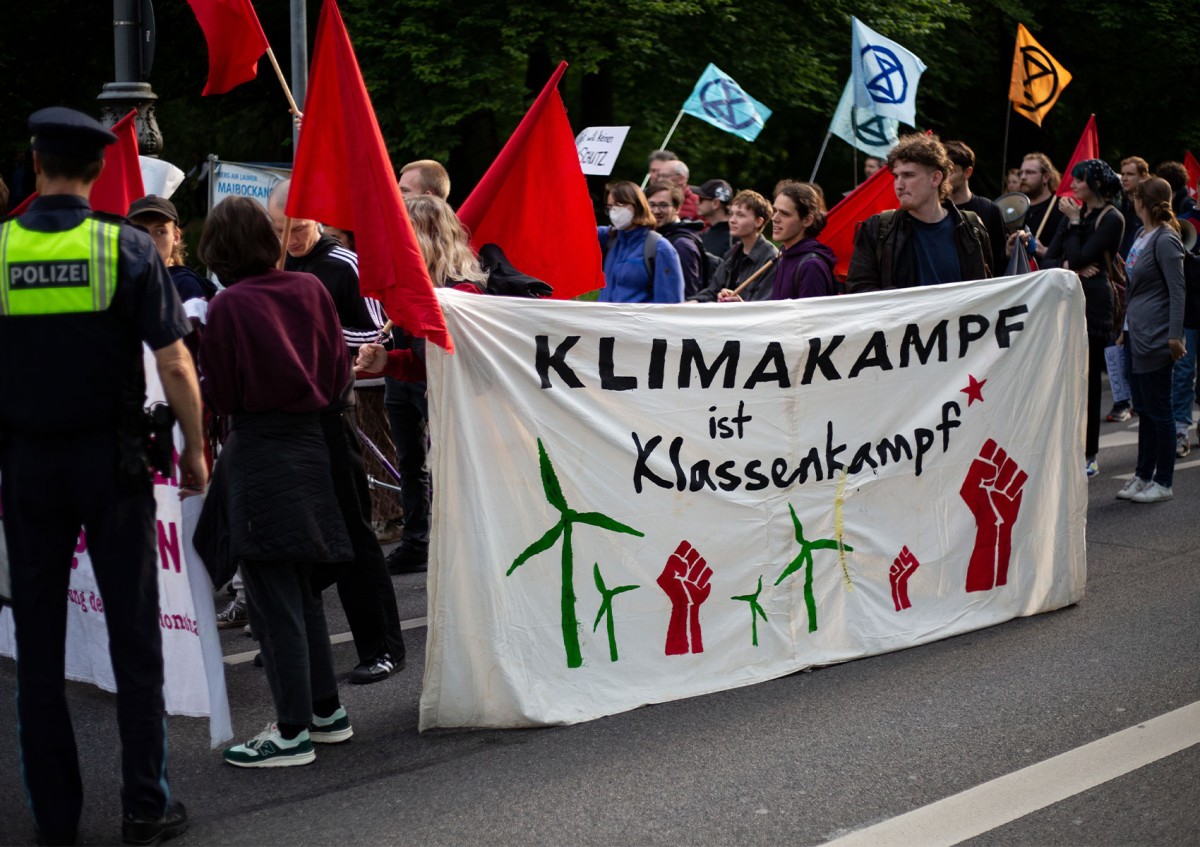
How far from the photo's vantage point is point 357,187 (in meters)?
4.75

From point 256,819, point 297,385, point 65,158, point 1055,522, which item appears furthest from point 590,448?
point 1055,522

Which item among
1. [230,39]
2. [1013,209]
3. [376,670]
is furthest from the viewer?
[1013,209]

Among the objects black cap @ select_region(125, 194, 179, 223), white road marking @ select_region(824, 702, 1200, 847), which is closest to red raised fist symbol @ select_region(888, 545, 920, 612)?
white road marking @ select_region(824, 702, 1200, 847)

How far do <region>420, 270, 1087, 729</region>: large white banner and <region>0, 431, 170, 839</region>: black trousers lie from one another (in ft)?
3.44

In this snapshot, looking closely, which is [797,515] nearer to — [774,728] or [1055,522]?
[774,728]

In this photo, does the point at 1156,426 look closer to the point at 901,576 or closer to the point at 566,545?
the point at 901,576

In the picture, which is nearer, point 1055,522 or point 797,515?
point 797,515

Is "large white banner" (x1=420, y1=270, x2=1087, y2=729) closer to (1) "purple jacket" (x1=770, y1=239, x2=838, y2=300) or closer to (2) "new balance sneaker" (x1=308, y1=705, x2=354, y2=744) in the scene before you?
(2) "new balance sneaker" (x1=308, y1=705, x2=354, y2=744)

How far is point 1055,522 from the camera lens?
6117 mm

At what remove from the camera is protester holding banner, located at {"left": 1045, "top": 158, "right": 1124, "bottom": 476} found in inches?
368

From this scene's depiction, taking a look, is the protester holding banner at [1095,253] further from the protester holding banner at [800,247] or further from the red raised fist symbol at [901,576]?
the red raised fist symbol at [901,576]

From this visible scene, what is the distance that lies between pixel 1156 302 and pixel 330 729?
5933mm

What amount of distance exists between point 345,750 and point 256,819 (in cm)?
61

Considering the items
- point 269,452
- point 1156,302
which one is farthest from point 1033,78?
point 269,452
